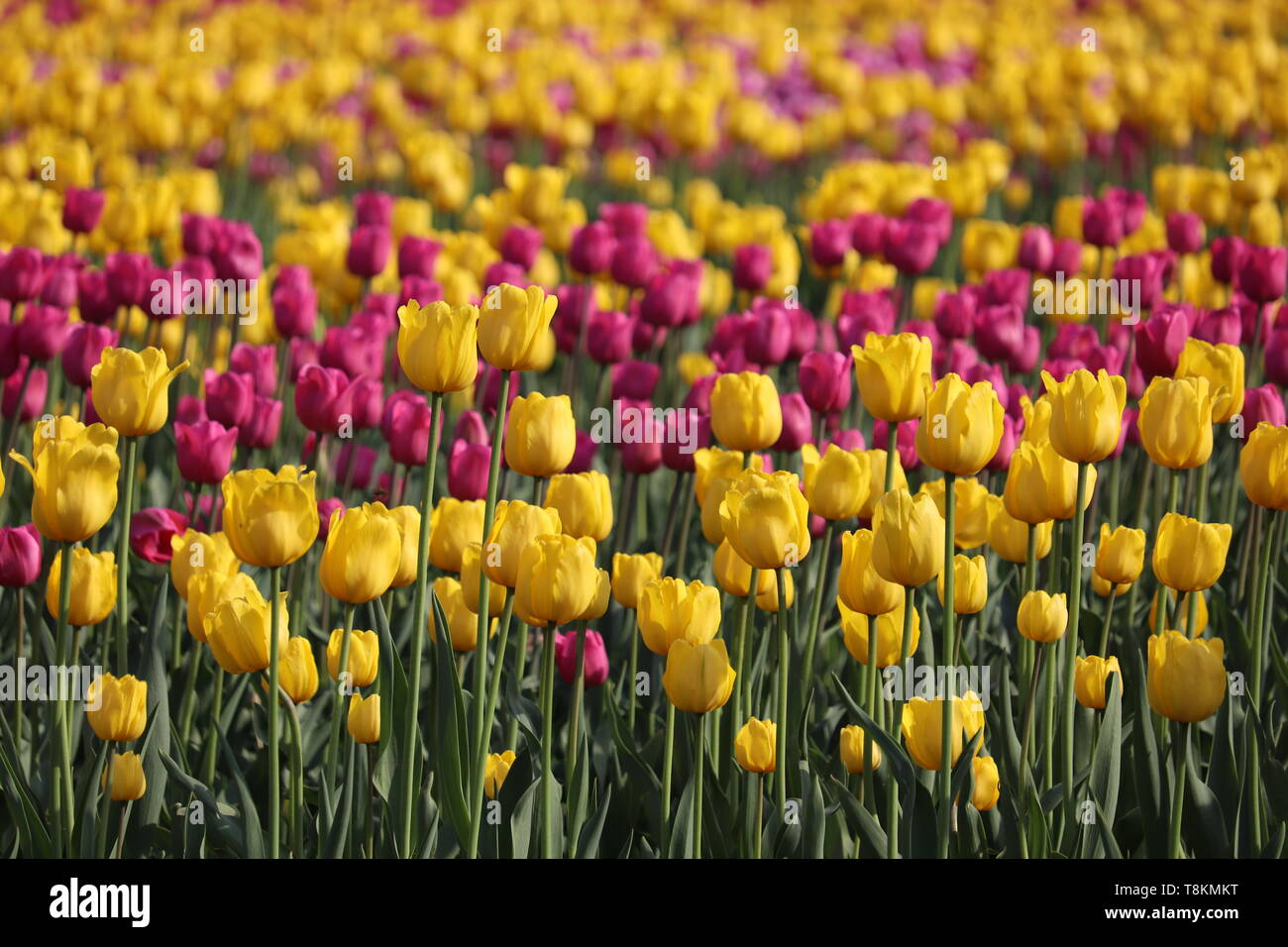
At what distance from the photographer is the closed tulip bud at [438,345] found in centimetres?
217

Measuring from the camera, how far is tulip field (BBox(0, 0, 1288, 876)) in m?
2.23

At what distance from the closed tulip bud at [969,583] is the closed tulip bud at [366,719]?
92 cm

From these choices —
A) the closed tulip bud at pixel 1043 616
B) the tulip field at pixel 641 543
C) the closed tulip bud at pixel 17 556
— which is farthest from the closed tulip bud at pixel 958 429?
the closed tulip bud at pixel 17 556

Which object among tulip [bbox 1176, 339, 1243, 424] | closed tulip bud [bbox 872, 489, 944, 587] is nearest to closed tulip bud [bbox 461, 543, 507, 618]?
closed tulip bud [bbox 872, 489, 944, 587]

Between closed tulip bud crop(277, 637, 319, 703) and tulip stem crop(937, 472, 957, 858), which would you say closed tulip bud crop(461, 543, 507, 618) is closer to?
closed tulip bud crop(277, 637, 319, 703)

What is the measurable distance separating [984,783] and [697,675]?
1.69ft

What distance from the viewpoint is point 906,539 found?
6.98 feet

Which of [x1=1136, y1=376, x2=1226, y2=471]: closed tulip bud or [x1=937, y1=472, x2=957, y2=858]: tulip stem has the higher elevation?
[x1=1136, y1=376, x2=1226, y2=471]: closed tulip bud

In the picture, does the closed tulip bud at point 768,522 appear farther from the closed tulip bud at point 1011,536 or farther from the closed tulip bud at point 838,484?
the closed tulip bud at point 1011,536

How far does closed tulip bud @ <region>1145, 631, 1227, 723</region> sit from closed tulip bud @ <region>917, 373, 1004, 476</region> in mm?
354

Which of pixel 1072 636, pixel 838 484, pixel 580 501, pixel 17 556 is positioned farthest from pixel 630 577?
pixel 17 556

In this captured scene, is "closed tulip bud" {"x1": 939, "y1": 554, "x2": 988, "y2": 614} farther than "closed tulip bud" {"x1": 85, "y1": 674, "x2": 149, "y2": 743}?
Yes

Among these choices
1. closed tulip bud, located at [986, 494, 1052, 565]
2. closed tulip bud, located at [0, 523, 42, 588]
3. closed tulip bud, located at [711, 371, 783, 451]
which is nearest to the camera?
closed tulip bud, located at [0, 523, 42, 588]

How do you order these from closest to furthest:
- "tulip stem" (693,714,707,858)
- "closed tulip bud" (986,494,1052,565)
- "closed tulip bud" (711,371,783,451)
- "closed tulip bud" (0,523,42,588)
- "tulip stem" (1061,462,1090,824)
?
"tulip stem" (693,714,707,858), "tulip stem" (1061,462,1090,824), "closed tulip bud" (0,523,42,588), "closed tulip bud" (986,494,1052,565), "closed tulip bud" (711,371,783,451)
